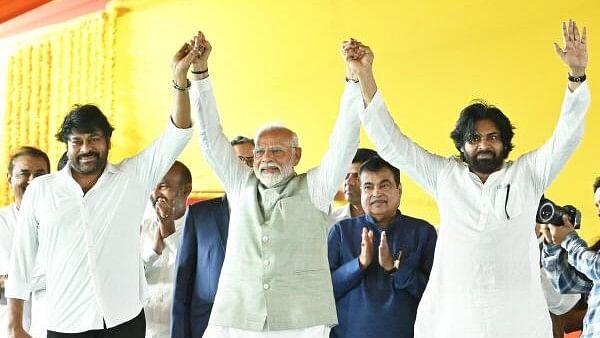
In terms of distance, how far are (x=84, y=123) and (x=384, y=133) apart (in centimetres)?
100

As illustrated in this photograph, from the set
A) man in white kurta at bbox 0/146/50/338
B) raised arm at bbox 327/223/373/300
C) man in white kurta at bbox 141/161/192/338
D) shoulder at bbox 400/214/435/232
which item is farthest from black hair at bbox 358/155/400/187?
man in white kurta at bbox 0/146/50/338

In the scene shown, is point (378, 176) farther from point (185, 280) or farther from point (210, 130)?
point (185, 280)

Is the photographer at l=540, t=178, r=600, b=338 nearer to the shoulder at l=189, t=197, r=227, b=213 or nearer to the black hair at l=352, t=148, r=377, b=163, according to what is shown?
the black hair at l=352, t=148, r=377, b=163

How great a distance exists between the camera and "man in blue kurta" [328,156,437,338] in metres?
3.09

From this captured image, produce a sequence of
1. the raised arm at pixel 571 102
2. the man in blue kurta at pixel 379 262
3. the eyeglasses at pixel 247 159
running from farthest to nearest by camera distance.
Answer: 1. the eyeglasses at pixel 247 159
2. the man in blue kurta at pixel 379 262
3. the raised arm at pixel 571 102

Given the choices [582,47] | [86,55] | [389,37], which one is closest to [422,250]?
[582,47]

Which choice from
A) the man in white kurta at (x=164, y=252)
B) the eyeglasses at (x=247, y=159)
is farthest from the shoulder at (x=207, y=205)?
the eyeglasses at (x=247, y=159)

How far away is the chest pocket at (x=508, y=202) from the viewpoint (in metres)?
2.73

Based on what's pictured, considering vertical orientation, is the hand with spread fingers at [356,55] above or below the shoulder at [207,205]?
above

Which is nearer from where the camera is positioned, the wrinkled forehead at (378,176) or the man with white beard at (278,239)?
the man with white beard at (278,239)

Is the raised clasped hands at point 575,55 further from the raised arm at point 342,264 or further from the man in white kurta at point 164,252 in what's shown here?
the man in white kurta at point 164,252

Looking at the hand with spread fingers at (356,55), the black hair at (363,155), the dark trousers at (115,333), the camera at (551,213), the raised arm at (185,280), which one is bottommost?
the dark trousers at (115,333)

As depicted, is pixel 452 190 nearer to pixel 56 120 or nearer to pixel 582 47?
pixel 582 47

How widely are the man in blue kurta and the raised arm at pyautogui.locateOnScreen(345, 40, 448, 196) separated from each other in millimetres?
274
